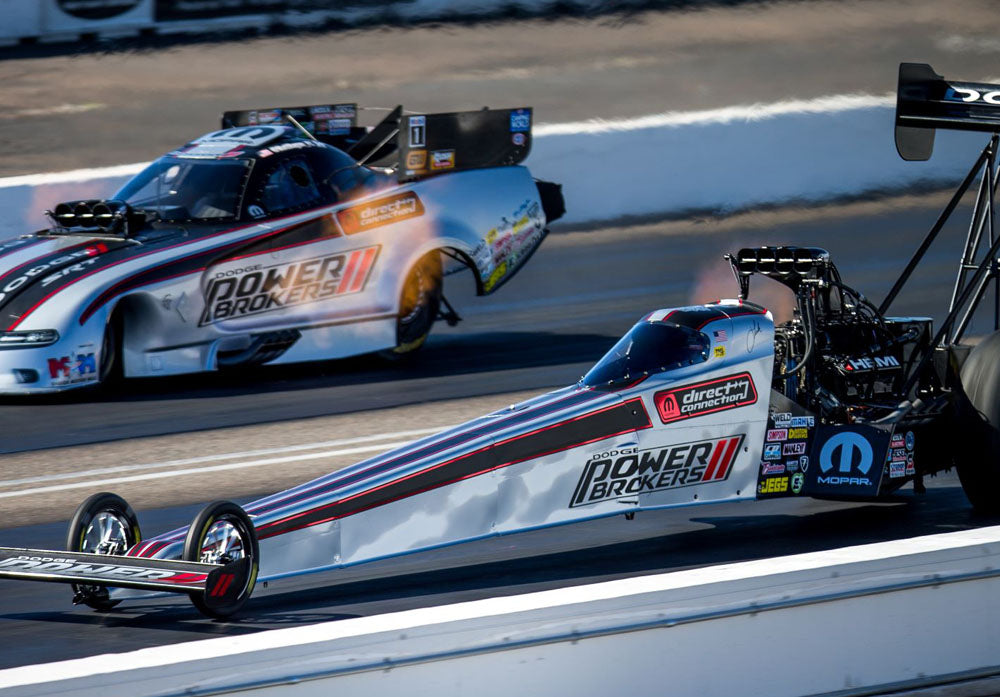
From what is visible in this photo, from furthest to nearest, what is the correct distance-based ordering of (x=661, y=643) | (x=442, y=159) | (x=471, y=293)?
(x=471, y=293) → (x=442, y=159) → (x=661, y=643)

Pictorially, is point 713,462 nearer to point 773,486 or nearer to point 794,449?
point 773,486

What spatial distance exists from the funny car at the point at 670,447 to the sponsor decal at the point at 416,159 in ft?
15.1

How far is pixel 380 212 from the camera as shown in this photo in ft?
40.2

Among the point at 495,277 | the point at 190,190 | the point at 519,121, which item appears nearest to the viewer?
the point at 190,190

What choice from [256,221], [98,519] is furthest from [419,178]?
[98,519]

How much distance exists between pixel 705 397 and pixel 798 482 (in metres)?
0.62

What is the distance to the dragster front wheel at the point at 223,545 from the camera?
601 cm

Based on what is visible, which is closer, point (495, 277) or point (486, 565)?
point (486, 565)

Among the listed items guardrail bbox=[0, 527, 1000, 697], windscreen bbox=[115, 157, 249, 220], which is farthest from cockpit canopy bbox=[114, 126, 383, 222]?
guardrail bbox=[0, 527, 1000, 697]

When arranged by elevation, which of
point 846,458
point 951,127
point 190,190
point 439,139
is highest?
point 951,127

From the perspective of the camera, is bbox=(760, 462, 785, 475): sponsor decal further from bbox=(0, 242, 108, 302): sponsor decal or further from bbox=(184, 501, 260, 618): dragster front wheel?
bbox=(0, 242, 108, 302): sponsor decal

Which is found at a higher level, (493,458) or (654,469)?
(493,458)

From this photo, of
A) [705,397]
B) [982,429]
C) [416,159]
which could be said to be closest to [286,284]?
[416,159]

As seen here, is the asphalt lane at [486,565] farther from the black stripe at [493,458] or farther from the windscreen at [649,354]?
the windscreen at [649,354]
